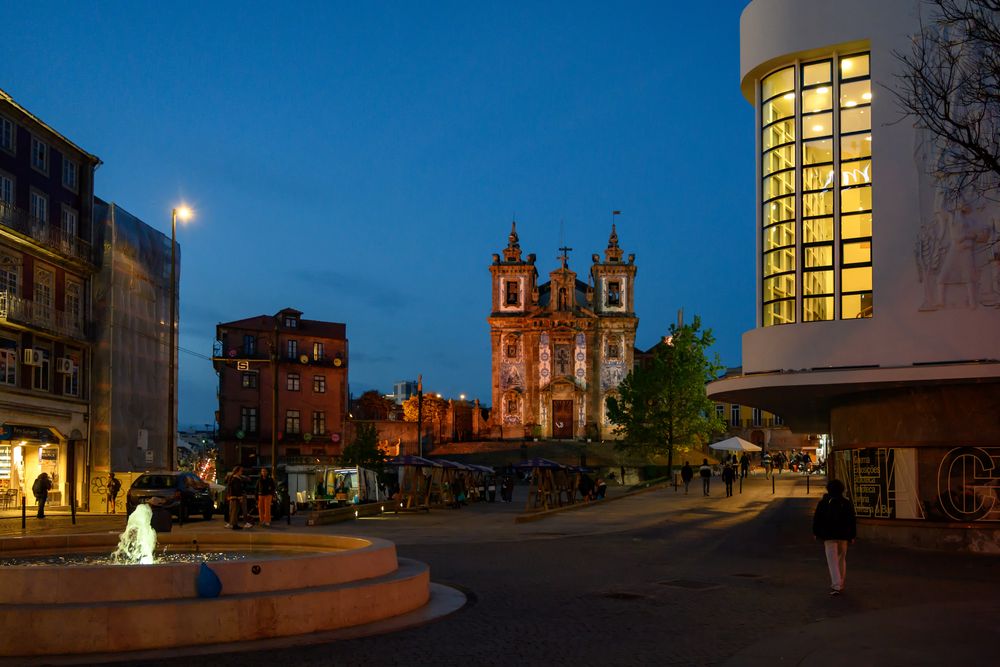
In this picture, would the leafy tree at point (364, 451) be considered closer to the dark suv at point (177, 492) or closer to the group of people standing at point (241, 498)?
the dark suv at point (177, 492)

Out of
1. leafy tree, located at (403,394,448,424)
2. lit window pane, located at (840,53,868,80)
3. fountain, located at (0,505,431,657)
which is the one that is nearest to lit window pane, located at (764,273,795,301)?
lit window pane, located at (840,53,868,80)

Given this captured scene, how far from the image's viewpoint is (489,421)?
4058 inches

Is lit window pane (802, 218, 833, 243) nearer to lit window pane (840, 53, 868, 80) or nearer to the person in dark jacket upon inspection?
lit window pane (840, 53, 868, 80)

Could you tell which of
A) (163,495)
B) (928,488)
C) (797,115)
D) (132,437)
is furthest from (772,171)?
(132,437)

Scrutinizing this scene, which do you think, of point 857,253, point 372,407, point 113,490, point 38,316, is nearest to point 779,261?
point 857,253

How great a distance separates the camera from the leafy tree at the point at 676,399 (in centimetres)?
6781

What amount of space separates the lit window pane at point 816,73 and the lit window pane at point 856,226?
3.17 metres

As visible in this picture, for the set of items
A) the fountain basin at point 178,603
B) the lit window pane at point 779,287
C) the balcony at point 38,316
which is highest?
the balcony at point 38,316

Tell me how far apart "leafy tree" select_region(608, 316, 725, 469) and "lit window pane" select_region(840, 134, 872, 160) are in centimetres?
4390

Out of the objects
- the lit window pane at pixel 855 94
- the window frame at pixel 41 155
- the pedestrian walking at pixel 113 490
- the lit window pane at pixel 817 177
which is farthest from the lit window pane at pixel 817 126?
the window frame at pixel 41 155

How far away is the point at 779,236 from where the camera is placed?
24672mm

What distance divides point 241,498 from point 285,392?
59358 mm

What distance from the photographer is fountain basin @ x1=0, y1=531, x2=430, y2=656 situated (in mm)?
9984

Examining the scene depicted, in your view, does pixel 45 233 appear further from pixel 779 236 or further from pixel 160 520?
pixel 779 236
